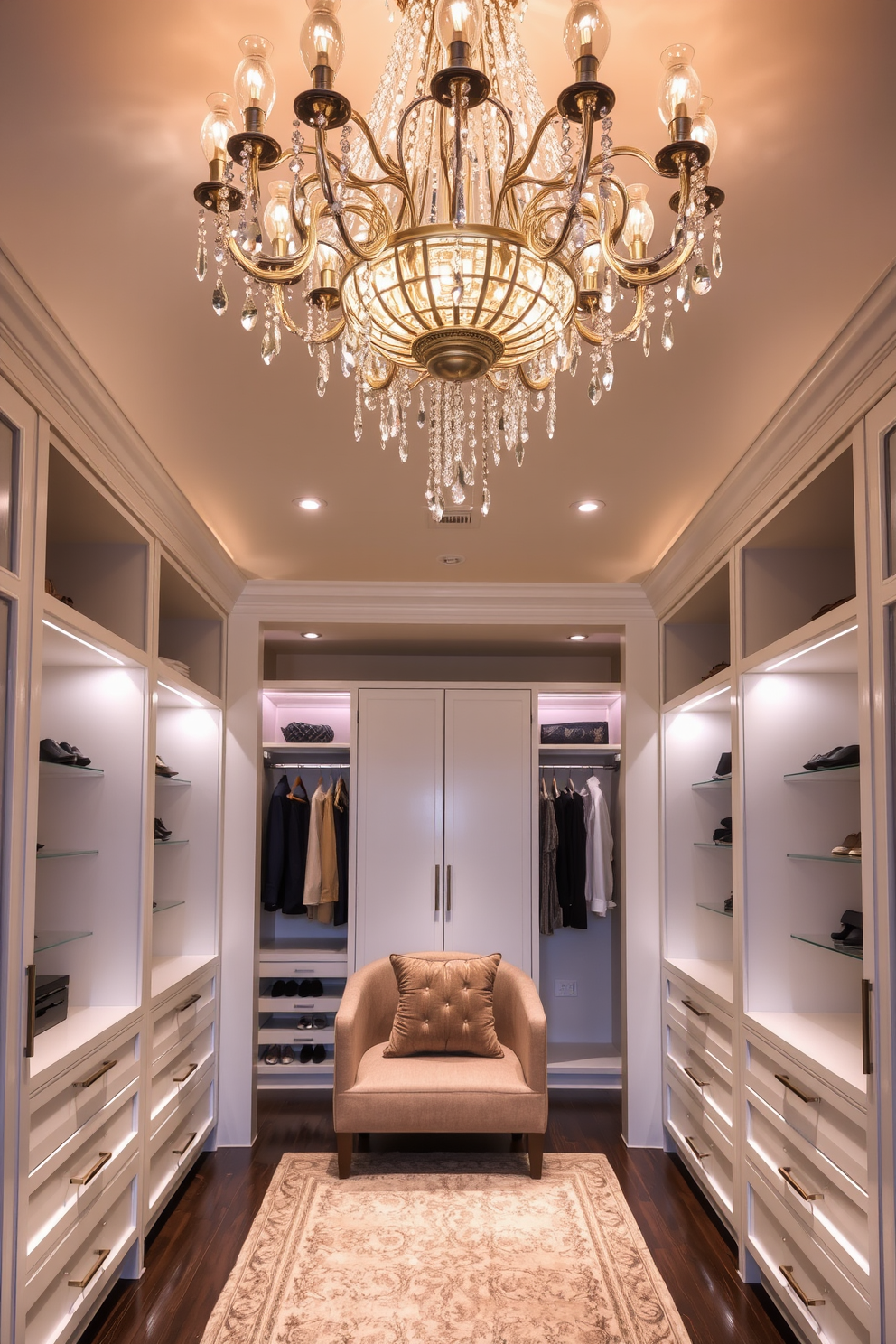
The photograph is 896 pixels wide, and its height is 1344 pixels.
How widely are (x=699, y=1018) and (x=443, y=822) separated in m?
1.92

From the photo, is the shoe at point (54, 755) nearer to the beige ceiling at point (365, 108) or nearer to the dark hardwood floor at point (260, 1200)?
the beige ceiling at point (365, 108)

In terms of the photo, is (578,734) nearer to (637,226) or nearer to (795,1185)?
(795,1185)

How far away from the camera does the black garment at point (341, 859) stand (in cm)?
575

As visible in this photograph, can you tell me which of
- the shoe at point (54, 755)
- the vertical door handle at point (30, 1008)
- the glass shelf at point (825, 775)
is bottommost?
the vertical door handle at point (30, 1008)

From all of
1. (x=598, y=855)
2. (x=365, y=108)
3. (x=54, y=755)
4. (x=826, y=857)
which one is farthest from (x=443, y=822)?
(x=365, y=108)

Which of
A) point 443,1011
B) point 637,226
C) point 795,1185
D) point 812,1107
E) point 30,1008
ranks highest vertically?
point 637,226

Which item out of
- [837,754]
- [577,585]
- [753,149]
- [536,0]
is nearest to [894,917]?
[837,754]

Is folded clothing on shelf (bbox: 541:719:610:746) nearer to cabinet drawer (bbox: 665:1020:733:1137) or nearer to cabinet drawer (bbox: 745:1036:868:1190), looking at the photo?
cabinet drawer (bbox: 665:1020:733:1137)

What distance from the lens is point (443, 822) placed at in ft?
18.7

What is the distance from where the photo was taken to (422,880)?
18.5ft

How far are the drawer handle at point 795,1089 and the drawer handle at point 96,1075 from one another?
2.02m

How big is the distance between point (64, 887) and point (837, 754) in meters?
2.55

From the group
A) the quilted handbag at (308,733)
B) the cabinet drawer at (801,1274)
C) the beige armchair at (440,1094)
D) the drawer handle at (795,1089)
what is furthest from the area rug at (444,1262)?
the quilted handbag at (308,733)

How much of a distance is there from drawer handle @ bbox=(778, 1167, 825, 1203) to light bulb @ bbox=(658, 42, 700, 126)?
2684 millimetres
